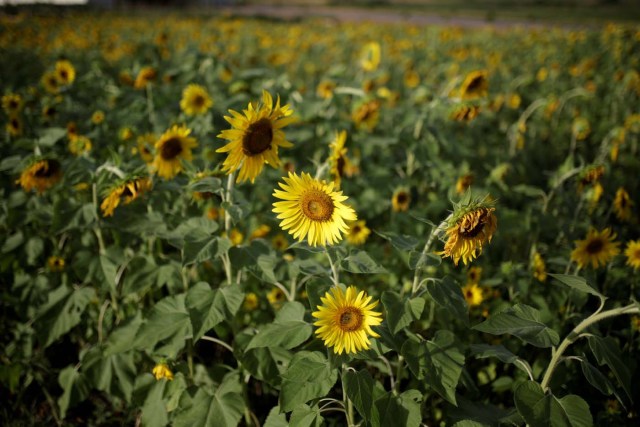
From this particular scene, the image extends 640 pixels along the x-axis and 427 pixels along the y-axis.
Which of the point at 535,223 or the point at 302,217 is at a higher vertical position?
the point at 302,217

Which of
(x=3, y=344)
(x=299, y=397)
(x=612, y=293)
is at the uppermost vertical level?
(x=299, y=397)

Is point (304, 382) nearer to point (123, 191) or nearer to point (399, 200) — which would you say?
point (123, 191)

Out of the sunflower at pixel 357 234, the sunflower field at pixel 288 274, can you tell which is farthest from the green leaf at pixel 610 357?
the sunflower at pixel 357 234

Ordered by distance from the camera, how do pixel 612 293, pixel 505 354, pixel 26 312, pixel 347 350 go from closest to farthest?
pixel 347 350, pixel 505 354, pixel 26 312, pixel 612 293

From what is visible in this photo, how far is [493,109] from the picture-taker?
16.9 ft

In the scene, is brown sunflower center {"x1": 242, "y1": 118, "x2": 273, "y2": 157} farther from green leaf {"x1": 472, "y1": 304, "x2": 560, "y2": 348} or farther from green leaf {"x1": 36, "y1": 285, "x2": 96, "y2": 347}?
green leaf {"x1": 36, "y1": 285, "x2": 96, "y2": 347}

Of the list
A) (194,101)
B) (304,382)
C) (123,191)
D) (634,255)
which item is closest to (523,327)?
(304,382)

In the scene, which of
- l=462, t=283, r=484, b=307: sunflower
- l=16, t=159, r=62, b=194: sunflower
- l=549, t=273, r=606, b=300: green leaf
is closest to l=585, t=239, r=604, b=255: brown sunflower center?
l=462, t=283, r=484, b=307: sunflower

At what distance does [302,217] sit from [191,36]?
9.90 metres

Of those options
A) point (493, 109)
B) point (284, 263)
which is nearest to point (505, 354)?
point (284, 263)

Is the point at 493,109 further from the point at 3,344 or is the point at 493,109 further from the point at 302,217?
the point at 3,344

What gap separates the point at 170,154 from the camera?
2061 millimetres

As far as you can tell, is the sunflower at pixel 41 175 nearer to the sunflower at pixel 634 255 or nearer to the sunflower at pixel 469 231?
the sunflower at pixel 469 231

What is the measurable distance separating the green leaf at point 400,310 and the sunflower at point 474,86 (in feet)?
6.44
